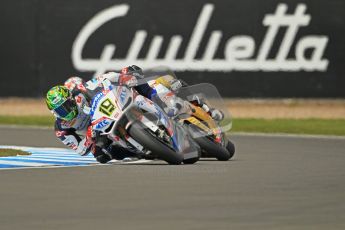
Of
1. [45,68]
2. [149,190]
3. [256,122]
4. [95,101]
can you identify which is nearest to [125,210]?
[149,190]

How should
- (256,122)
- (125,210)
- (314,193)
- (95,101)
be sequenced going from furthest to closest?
(256,122), (95,101), (314,193), (125,210)

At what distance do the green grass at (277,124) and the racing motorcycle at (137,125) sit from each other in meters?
8.95

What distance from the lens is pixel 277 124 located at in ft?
90.7

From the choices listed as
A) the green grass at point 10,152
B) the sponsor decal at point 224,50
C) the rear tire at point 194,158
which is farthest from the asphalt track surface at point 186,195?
the sponsor decal at point 224,50

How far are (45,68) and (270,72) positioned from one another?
5.49m

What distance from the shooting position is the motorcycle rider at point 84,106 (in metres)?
17.2

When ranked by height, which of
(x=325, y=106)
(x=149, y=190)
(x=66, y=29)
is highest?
(x=149, y=190)

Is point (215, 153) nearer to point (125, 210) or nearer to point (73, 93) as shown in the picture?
point (73, 93)

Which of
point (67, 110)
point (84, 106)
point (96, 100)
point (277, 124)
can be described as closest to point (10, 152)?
point (67, 110)

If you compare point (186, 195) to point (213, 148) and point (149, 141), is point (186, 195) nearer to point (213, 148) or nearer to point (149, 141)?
point (149, 141)

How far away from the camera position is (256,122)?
28391mm

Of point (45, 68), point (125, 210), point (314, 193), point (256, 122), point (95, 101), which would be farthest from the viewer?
point (45, 68)

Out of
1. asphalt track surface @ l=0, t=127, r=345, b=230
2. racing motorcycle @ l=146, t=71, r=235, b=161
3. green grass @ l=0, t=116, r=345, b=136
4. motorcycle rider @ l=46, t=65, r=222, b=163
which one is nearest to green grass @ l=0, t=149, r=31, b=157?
motorcycle rider @ l=46, t=65, r=222, b=163

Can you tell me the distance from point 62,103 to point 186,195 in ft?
15.2
